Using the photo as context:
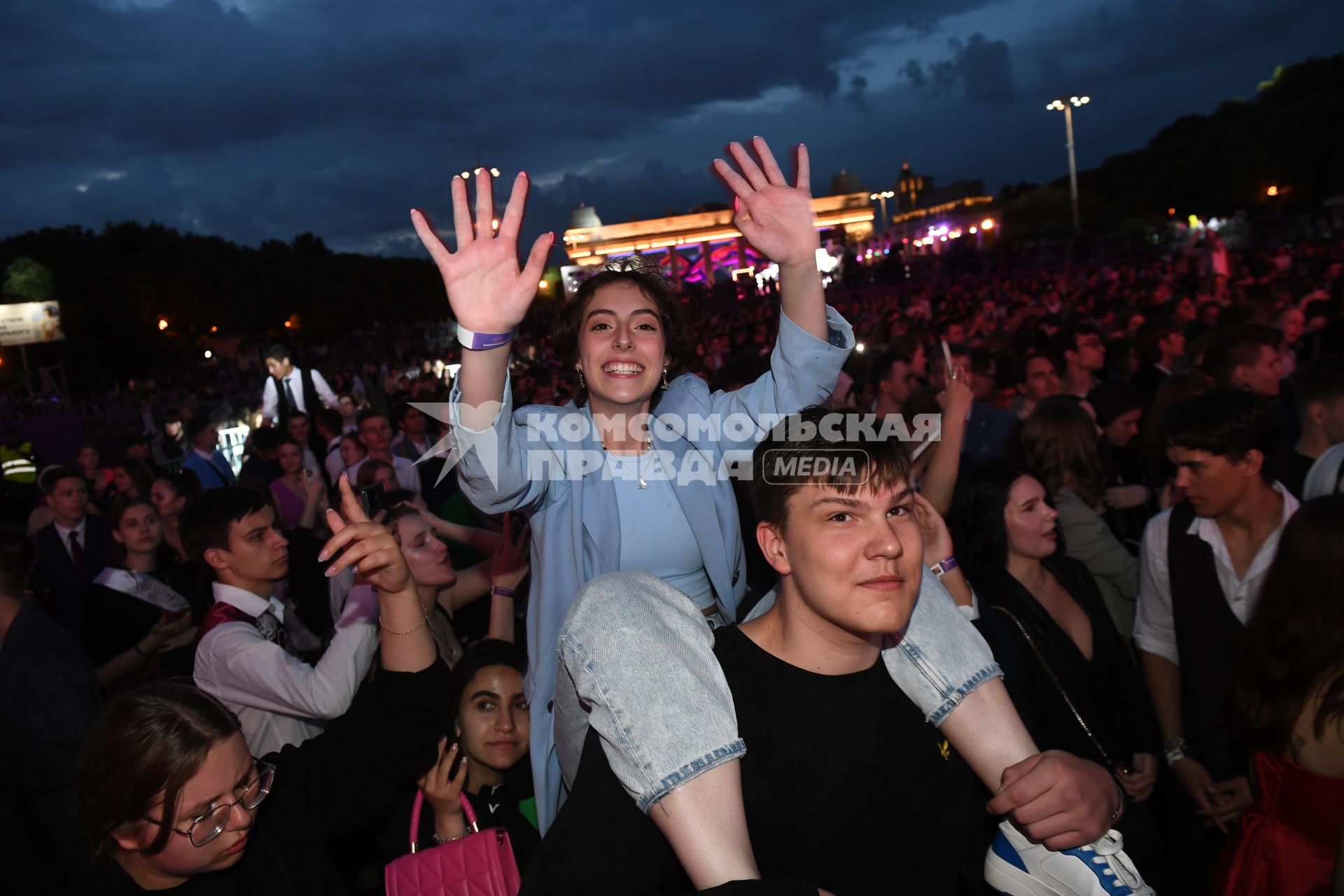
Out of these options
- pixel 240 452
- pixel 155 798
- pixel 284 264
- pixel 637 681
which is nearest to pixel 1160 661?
pixel 637 681

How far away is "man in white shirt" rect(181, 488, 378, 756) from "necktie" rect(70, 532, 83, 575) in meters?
3.34

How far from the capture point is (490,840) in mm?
2559

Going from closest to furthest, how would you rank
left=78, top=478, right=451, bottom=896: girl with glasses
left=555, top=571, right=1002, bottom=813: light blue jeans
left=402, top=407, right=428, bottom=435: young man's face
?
left=555, top=571, right=1002, bottom=813: light blue jeans → left=78, top=478, right=451, bottom=896: girl with glasses → left=402, top=407, right=428, bottom=435: young man's face

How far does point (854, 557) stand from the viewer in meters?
1.83

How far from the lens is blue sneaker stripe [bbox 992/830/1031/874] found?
5.65 feet

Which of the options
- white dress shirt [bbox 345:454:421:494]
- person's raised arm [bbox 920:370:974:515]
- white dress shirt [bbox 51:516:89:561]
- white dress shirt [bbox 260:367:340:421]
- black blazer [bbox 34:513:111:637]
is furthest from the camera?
white dress shirt [bbox 260:367:340:421]

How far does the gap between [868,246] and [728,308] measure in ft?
107

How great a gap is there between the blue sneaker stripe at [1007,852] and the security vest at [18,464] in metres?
11.8

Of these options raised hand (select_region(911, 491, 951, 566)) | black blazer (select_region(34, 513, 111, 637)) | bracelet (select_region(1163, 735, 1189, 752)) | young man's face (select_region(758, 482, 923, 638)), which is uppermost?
young man's face (select_region(758, 482, 923, 638))

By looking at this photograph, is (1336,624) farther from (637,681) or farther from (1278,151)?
(1278,151)

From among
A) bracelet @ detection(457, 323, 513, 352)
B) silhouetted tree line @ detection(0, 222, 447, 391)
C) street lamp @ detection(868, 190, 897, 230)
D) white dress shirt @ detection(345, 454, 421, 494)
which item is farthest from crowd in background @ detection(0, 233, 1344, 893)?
street lamp @ detection(868, 190, 897, 230)

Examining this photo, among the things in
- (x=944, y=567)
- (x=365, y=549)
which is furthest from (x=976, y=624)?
(x=365, y=549)

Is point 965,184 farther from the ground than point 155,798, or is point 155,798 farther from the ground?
point 965,184

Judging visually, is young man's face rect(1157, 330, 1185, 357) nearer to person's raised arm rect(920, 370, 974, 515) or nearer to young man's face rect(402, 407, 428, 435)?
person's raised arm rect(920, 370, 974, 515)
